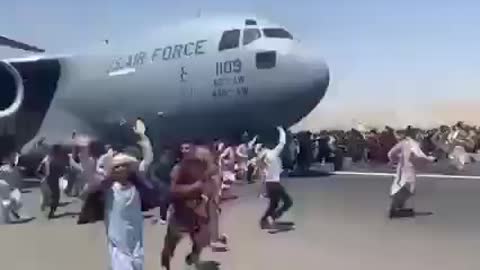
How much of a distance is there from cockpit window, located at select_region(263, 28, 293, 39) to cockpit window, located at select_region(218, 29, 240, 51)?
356 millimetres

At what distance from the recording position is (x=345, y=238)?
725 cm

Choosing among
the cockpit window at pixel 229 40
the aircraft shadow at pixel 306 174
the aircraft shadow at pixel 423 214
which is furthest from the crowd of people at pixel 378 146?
the cockpit window at pixel 229 40

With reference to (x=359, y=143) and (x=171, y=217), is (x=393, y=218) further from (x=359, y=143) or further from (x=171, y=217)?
(x=359, y=143)

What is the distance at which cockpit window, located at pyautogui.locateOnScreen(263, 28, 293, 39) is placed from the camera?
34.0ft

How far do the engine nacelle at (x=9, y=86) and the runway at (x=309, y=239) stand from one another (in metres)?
2.10

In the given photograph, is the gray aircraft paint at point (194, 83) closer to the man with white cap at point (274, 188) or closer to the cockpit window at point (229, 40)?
the cockpit window at point (229, 40)

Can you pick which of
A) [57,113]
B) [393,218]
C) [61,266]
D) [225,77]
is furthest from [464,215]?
[57,113]

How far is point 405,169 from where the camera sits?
30.0ft

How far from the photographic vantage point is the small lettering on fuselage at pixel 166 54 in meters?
10.4

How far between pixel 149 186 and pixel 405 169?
4.47 meters

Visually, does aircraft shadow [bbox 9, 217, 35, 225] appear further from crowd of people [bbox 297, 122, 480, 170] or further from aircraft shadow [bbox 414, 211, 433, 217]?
aircraft shadow [bbox 414, 211, 433, 217]

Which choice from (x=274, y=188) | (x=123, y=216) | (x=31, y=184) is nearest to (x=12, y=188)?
(x=274, y=188)

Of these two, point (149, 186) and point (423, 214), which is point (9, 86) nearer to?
point (423, 214)

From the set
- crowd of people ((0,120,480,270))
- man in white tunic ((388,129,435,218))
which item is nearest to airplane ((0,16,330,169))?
crowd of people ((0,120,480,270))
